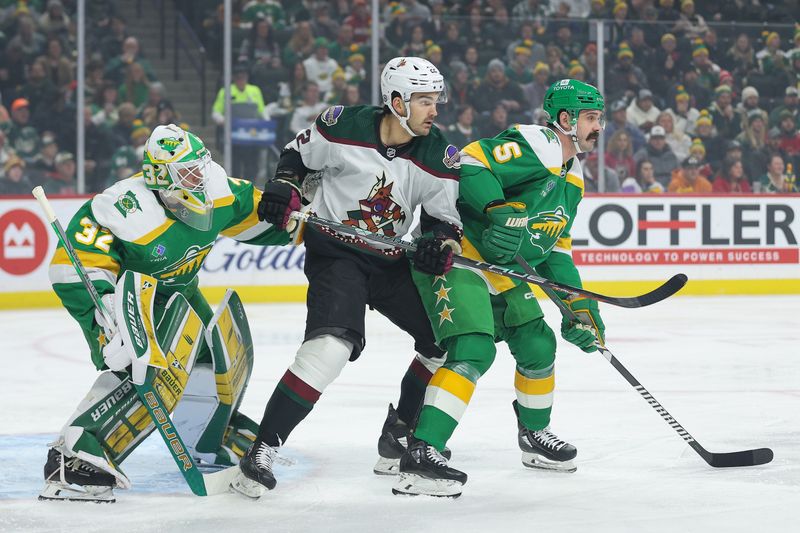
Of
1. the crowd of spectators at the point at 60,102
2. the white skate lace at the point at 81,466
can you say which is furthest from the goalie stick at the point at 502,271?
the crowd of spectators at the point at 60,102

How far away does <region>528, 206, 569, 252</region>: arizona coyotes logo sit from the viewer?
3.54 m

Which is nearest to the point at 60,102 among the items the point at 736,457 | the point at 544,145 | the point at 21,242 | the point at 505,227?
the point at 21,242

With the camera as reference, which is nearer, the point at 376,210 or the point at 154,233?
the point at 154,233

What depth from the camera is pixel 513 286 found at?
3.53 meters

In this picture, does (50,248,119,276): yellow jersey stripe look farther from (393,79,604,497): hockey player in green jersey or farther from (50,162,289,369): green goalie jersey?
(393,79,604,497): hockey player in green jersey

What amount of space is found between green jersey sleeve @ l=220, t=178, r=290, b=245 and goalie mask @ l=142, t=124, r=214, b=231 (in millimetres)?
137

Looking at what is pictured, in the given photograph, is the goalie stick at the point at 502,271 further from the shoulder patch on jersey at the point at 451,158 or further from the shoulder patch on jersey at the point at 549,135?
the shoulder patch on jersey at the point at 549,135

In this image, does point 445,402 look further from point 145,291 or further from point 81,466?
point 81,466

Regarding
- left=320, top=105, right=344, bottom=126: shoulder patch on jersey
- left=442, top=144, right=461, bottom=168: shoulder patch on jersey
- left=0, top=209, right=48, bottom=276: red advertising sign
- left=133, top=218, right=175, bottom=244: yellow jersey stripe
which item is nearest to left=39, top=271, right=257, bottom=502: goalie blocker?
left=133, top=218, right=175, bottom=244: yellow jersey stripe

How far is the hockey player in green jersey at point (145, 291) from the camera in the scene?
3104 millimetres

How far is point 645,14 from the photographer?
9953mm

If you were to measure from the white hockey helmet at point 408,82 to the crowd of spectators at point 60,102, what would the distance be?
203 inches

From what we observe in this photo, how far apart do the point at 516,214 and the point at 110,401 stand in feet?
3.79

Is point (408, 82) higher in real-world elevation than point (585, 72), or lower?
higher
